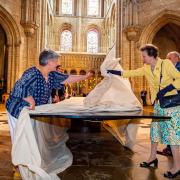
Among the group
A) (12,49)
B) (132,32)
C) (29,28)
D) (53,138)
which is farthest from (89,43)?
(53,138)

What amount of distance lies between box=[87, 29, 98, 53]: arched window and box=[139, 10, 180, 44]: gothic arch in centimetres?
1644

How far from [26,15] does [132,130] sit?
1437 cm

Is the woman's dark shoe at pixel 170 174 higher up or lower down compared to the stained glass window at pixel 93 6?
lower down

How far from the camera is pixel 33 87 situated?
312cm

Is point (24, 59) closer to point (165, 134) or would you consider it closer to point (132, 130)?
point (132, 130)

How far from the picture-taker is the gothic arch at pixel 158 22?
55.4ft

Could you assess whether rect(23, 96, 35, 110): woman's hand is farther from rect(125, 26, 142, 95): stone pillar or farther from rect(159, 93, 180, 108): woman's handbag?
rect(125, 26, 142, 95): stone pillar

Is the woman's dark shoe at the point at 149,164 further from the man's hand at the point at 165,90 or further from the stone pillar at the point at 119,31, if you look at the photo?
the stone pillar at the point at 119,31

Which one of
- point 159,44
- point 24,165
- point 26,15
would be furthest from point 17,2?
point 24,165

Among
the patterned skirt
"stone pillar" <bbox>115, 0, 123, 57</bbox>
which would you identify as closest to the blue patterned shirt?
the patterned skirt

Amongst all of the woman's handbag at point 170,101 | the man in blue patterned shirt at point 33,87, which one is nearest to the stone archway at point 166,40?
the woman's handbag at point 170,101

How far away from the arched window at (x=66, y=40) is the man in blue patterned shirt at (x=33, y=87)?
30523 millimetres

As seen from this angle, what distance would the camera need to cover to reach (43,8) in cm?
1989

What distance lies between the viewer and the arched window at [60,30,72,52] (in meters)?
33.6
